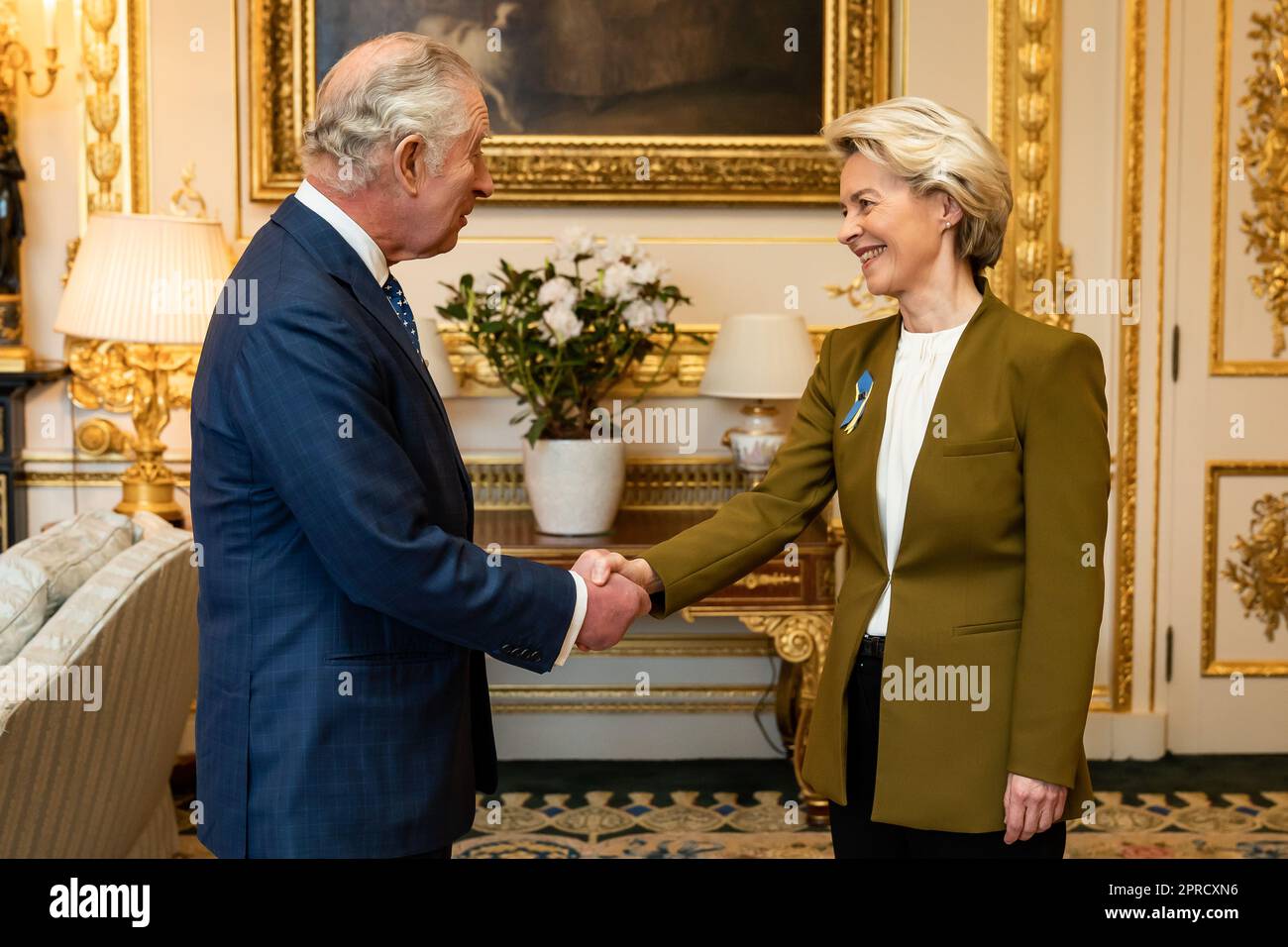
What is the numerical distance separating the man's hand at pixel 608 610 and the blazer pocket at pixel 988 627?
0.47m

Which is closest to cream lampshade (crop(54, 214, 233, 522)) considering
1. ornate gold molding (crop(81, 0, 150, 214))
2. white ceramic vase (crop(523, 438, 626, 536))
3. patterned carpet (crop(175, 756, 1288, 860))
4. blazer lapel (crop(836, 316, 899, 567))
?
ornate gold molding (crop(81, 0, 150, 214))

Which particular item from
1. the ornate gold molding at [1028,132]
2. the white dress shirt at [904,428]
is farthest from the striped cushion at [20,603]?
A: the ornate gold molding at [1028,132]

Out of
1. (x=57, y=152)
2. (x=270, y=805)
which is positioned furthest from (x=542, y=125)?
(x=270, y=805)

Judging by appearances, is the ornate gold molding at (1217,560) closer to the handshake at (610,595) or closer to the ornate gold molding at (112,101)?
the handshake at (610,595)

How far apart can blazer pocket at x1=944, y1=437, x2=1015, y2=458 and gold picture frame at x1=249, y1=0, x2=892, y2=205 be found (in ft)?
8.58

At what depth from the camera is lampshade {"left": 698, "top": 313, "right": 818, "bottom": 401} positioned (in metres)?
3.77

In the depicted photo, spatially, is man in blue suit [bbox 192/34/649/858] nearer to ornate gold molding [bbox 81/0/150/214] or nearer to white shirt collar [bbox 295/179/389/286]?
white shirt collar [bbox 295/179/389/286]

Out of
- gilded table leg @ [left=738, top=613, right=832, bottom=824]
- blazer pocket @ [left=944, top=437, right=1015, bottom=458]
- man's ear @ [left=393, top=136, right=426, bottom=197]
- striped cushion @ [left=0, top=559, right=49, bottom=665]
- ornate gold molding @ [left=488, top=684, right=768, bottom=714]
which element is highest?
man's ear @ [left=393, top=136, right=426, bottom=197]

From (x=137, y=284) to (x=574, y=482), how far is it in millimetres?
1339

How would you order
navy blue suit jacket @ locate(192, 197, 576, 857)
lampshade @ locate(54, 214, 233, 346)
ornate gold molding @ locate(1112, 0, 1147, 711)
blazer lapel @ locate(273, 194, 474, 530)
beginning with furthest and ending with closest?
ornate gold molding @ locate(1112, 0, 1147, 711) → lampshade @ locate(54, 214, 233, 346) → blazer lapel @ locate(273, 194, 474, 530) → navy blue suit jacket @ locate(192, 197, 576, 857)

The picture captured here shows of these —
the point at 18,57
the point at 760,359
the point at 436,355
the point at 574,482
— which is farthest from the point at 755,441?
the point at 18,57

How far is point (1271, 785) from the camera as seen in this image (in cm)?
420

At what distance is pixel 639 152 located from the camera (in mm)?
4211

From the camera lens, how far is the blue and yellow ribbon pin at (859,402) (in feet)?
6.37
